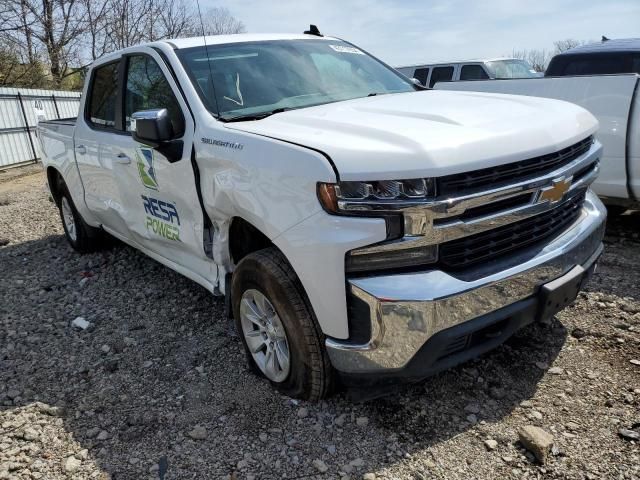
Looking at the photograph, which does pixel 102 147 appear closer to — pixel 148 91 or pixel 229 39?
pixel 148 91

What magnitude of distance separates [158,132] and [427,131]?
58.8 inches

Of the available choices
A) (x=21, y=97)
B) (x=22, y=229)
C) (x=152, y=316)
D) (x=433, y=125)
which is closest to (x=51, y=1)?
(x=21, y=97)

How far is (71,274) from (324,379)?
355 centimetres

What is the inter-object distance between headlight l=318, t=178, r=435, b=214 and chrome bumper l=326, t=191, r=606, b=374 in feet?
0.94

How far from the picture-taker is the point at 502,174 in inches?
91.0

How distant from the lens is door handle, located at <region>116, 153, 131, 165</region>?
3827 millimetres

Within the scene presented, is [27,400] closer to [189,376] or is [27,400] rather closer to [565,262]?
[189,376]

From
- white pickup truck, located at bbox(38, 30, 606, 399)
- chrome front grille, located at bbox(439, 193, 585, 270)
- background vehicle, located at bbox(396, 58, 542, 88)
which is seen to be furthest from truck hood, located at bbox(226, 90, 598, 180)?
background vehicle, located at bbox(396, 58, 542, 88)

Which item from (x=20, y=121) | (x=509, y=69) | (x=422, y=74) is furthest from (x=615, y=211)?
(x=20, y=121)

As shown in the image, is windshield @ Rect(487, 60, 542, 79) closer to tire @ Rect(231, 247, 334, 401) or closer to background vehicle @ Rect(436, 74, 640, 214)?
background vehicle @ Rect(436, 74, 640, 214)

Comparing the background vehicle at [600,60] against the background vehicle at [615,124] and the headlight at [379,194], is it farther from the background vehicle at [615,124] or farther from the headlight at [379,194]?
the headlight at [379,194]

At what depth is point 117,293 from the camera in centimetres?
466

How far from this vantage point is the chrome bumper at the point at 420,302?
217 centimetres

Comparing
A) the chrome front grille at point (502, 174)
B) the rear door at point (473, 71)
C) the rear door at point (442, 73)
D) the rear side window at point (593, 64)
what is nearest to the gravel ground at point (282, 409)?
the chrome front grille at point (502, 174)
